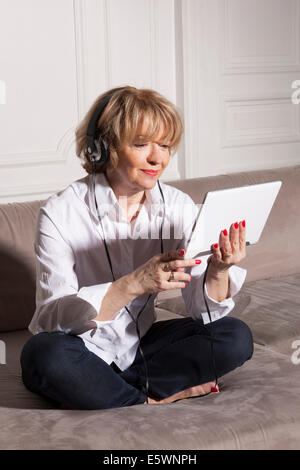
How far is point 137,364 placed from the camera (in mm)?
1826

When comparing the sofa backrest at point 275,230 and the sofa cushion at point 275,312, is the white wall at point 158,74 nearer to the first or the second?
the sofa backrest at point 275,230

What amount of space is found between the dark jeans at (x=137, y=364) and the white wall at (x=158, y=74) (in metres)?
1.11

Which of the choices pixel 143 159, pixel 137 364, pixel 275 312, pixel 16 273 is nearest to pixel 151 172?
pixel 143 159

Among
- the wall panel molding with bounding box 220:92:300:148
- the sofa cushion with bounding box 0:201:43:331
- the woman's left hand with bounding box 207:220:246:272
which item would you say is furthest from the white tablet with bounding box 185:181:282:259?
the wall panel molding with bounding box 220:92:300:148

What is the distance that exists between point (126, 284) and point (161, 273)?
3.5 inches

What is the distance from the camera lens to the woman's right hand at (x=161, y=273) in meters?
1.55

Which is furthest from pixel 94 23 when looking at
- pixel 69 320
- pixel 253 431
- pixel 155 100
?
pixel 253 431

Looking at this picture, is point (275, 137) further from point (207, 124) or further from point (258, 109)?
point (207, 124)

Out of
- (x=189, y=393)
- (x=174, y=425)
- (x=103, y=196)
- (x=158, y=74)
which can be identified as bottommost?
(x=189, y=393)

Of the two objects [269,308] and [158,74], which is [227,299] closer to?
[269,308]

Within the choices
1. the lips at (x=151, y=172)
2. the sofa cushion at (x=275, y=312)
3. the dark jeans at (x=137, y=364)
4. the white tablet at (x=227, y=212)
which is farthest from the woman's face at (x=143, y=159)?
Result: the sofa cushion at (x=275, y=312)

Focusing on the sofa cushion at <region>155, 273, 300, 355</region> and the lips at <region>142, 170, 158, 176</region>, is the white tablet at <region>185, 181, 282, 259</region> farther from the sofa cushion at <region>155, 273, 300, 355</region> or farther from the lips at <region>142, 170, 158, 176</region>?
the sofa cushion at <region>155, 273, 300, 355</region>

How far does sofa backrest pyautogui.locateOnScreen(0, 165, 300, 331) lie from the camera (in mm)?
2143

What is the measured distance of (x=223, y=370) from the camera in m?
1.78
